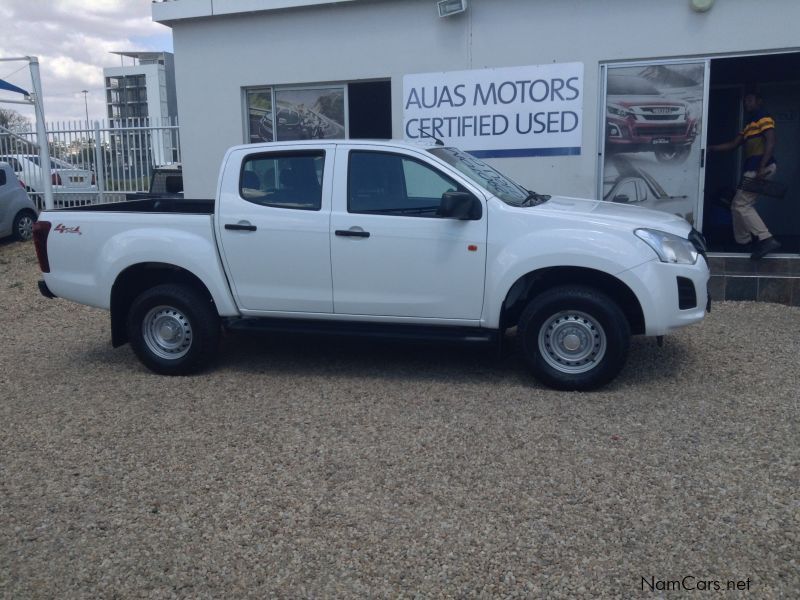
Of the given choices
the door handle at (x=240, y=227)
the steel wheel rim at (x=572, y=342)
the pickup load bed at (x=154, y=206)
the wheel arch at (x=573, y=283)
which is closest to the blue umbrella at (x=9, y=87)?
the pickup load bed at (x=154, y=206)

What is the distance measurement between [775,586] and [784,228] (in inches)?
397

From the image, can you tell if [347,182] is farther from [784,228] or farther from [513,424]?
[784,228]

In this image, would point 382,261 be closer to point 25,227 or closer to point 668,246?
point 668,246

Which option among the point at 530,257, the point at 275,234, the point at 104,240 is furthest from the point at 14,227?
the point at 530,257

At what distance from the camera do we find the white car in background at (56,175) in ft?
53.7

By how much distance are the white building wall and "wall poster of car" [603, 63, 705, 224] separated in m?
0.21

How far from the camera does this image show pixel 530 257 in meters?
5.95

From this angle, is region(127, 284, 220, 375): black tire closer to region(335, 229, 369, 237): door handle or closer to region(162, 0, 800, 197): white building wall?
region(335, 229, 369, 237): door handle

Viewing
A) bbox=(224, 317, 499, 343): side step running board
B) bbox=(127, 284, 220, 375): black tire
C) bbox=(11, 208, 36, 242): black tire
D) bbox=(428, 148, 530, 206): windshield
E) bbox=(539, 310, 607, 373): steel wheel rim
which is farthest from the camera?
bbox=(11, 208, 36, 242): black tire

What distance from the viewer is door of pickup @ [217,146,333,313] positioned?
21.0 feet

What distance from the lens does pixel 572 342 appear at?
19.9 ft

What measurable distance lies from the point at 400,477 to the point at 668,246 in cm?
273

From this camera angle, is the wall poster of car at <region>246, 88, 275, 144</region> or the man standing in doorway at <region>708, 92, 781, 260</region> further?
the wall poster of car at <region>246, 88, 275, 144</region>

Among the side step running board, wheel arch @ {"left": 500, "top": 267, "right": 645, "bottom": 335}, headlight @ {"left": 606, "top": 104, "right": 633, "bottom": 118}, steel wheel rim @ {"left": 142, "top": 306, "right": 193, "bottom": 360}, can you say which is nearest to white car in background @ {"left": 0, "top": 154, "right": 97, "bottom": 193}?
steel wheel rim @ {"left": 142, "top": 306, "right": 193, "bottom": 360}
